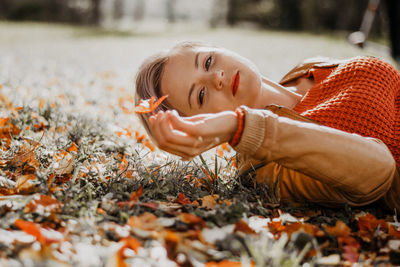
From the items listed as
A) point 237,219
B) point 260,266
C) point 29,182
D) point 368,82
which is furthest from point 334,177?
point 29,182

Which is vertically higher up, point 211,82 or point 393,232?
point 211,82

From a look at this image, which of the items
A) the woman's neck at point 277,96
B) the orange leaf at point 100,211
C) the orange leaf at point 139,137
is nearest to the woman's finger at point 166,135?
the orange leaf at point 100,211

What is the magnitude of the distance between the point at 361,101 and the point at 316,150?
0.57 m

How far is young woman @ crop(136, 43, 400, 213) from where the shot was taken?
56.5 inches

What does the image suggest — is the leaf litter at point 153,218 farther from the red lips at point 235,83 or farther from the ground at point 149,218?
the red lips at point 235,83

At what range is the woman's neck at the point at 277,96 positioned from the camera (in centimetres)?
220

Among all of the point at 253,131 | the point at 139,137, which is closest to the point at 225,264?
the point at 253,131

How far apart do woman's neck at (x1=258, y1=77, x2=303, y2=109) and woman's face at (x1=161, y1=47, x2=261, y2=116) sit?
0.39 ft

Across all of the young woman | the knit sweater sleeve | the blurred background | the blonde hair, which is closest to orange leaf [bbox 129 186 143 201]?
the young woman

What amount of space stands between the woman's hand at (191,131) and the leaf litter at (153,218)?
282mm

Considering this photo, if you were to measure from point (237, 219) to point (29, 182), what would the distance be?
37.3 inches

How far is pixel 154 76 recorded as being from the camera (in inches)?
89.5

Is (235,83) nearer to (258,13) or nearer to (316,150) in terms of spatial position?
(316,150)

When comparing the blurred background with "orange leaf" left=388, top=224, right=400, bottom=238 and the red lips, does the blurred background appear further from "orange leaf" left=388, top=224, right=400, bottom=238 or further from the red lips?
"orange leaf" left=388, top=224, right=400, bottom=238
